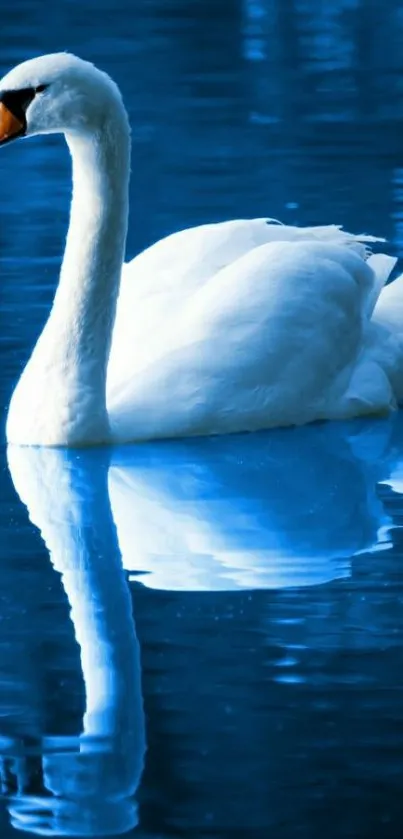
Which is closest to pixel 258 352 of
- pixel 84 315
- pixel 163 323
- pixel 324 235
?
pixel 163 323

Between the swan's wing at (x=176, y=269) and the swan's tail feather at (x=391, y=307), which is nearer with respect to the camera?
the swan's wing at (x=176, y=269)

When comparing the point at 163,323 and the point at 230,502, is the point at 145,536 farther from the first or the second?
the point at 163,323

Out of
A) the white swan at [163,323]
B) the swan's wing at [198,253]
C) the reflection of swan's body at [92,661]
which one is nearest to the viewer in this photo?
the reflection of swan's body at [92,661]

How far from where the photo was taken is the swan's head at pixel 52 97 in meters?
7.63

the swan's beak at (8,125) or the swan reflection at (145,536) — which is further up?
the swan's beak at (8,125)

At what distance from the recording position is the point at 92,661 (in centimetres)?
600

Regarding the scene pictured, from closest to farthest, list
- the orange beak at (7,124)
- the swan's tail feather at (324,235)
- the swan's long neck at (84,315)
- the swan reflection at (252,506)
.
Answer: the swan reflection at (252,506), the orange beak at (7,124), the swan's long neck at (84,315), the swan's tail feather at (324,235)

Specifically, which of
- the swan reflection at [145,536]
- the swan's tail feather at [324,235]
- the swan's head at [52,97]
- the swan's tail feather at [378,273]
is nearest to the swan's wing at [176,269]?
the swan's tail feather at [324,235]

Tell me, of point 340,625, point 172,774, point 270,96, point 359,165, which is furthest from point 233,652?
point 270,96

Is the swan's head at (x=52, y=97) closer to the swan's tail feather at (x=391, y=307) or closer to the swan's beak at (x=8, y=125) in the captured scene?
the swan's beak at (x=8, y=125)

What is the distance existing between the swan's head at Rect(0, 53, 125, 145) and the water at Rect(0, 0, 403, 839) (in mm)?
1160

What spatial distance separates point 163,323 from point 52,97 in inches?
43.7

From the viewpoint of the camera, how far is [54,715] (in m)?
5.60

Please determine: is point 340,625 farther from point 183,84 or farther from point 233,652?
point 183,84
